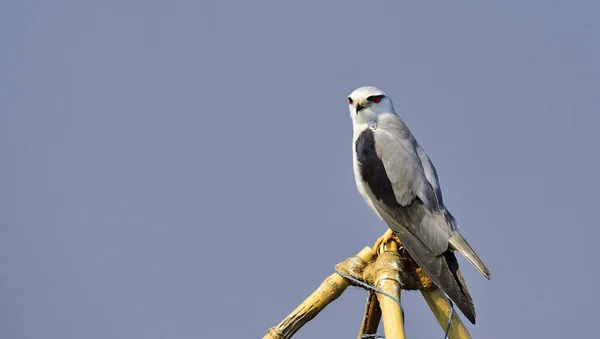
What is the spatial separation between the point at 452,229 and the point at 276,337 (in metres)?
1.67

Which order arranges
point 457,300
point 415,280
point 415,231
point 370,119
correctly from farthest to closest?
point 370,119
point 415,231
point 415,280
point 457,300

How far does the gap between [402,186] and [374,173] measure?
0.86 ft

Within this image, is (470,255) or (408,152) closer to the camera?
(470,255)

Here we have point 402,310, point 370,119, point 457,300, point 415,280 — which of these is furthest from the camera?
point 370,119

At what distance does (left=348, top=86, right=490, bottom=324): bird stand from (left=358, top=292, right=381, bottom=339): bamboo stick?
0.38 meters

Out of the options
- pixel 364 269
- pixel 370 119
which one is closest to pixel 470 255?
pixel 364 269

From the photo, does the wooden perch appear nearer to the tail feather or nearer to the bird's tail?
the tail feather

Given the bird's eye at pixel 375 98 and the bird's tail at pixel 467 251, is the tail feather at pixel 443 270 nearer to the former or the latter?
the bird's tail at pixel 467 251

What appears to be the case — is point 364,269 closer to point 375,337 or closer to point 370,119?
point 375,337

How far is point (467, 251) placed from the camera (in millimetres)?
5082

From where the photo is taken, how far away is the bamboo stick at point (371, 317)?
473cm

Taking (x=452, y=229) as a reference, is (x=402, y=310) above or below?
below

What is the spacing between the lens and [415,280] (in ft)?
16.1


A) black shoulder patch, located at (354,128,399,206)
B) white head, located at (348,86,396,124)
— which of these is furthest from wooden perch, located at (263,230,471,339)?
white head, located at (348,86,396,124)
